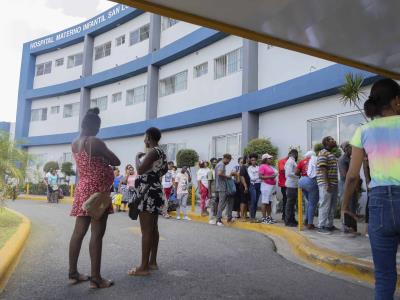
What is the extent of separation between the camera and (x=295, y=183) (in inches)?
348

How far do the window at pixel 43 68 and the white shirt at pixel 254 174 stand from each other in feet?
83.9

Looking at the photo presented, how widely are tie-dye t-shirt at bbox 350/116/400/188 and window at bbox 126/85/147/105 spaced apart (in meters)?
20.9

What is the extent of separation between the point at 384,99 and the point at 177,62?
1855cm

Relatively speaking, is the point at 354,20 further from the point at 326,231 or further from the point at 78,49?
the point at 78,49

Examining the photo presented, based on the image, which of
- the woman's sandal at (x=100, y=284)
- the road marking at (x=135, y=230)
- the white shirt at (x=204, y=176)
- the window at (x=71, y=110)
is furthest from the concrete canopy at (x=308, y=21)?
the window at (x=71, y=110)

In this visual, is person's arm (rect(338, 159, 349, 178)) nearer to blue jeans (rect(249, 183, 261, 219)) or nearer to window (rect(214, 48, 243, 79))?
blue jeans (rect(249, 183, 261, 219))

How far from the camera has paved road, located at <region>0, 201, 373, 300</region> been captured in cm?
406

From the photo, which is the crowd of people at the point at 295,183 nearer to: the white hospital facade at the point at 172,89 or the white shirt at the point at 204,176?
the white shirt at the point at 204,176

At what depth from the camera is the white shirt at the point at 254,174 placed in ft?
32.8

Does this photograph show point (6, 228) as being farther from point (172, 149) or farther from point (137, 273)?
point (172, 149)

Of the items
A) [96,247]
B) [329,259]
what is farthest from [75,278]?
[329,259]

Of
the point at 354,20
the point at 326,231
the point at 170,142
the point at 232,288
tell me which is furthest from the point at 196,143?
the point at 232,288

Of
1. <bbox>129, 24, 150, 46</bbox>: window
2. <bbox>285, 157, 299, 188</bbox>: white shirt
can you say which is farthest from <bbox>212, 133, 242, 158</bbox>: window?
<bbox>129, 24, 150, 46</bbox>: window

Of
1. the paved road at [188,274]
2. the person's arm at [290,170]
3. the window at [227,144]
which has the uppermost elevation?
the window at [227,144]
